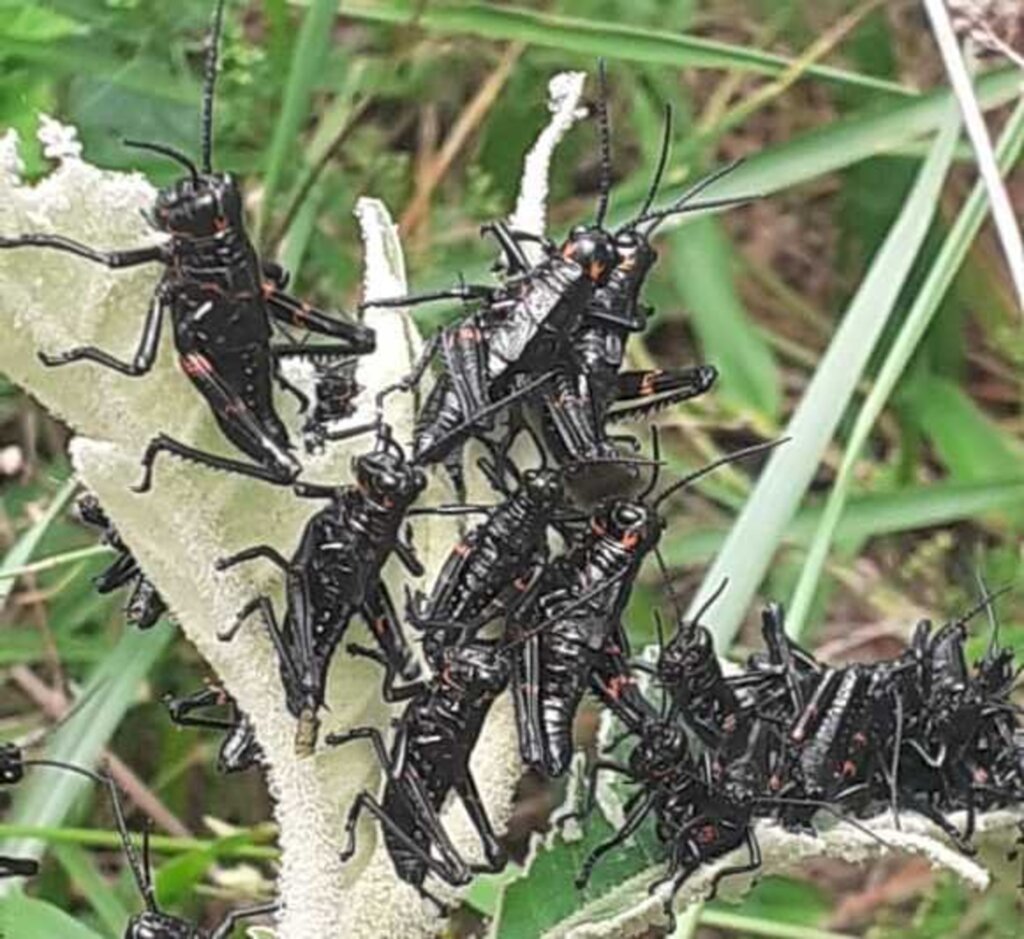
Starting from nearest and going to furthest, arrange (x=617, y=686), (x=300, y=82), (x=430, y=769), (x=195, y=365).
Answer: (x=195, y=365)
(x=430, y=769)
(x=617, y=686)
(x=300, y=82)

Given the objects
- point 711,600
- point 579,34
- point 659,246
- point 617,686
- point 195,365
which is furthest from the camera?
point 659,246

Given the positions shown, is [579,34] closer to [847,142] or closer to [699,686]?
[847,142]

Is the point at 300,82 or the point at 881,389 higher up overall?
the point at 300,82

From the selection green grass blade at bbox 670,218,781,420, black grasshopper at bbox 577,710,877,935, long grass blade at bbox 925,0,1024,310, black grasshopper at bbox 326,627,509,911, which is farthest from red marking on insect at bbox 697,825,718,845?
green grass blade at bbox 670,218,781,420

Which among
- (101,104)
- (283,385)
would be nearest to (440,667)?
(283,385)

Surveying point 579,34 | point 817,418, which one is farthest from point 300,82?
point 817,418

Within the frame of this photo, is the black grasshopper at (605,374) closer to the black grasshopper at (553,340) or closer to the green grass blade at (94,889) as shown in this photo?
the black grasshopper at (553,340)
